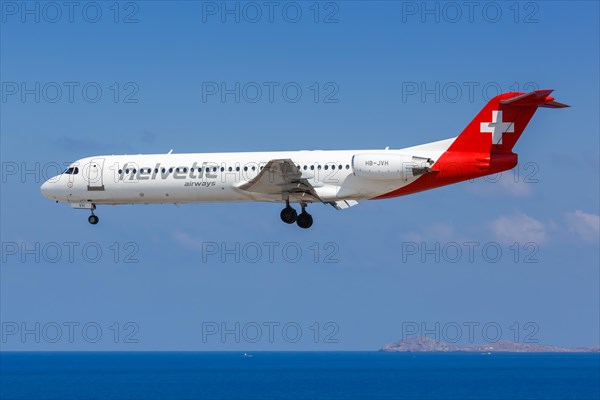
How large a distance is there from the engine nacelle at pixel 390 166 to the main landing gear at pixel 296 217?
3.51m

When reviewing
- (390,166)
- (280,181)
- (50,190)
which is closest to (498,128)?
(390,166)

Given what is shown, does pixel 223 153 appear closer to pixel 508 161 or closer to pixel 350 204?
pixel 350 204

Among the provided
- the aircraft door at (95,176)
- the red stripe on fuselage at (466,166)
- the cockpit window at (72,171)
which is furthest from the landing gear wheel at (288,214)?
the cockpit window at (72,171)

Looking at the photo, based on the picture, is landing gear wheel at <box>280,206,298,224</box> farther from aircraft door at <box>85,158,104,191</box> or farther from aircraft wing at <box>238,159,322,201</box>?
aircraft door at <box>85,158,104,191</box>

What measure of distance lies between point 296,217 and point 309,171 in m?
2.45

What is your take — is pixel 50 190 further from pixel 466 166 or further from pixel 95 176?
pixel 466 166

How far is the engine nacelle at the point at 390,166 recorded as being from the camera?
44.1m

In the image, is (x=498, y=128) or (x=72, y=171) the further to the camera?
(x=72, y=171)

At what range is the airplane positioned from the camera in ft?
146

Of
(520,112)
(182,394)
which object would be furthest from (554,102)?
(182,394)

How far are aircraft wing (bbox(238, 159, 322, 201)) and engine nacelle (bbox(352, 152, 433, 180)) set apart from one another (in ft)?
7.80

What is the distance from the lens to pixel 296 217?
1847 inches

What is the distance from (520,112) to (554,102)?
1.64 m

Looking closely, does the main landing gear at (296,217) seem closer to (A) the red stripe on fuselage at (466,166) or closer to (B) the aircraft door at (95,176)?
(A) the red stripe on fuselage at (466,166)
